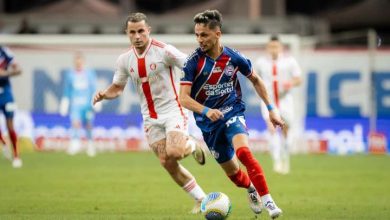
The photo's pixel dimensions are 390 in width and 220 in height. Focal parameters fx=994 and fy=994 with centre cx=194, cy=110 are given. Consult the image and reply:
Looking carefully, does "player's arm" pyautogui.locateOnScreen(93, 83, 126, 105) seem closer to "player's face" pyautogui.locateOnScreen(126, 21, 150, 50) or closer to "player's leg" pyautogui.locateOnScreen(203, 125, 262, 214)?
"player's face" pyautogui.locateOnScreen(126, 21, 150, 50)

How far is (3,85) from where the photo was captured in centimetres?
2081

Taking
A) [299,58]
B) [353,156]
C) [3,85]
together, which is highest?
[3,85]

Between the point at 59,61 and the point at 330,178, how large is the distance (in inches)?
462

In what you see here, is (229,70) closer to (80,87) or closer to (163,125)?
(163,125)

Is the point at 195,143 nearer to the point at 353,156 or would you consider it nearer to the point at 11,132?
the point at 11,132

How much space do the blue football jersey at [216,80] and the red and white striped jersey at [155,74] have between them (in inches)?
43.2

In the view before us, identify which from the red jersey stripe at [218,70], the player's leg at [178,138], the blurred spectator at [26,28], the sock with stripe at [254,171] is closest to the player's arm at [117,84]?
the player's leg at [178,138]

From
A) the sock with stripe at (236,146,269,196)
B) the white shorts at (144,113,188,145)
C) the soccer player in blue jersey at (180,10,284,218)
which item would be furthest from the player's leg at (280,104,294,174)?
the sock with stripe at (236,146,269,196)

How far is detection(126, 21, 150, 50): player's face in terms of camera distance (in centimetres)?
1228

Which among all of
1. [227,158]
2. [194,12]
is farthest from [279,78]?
[194,12]

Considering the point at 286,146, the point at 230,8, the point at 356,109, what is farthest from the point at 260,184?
the point at 230,8

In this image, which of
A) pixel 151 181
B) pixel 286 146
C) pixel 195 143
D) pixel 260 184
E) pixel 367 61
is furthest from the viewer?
pixel 367 61

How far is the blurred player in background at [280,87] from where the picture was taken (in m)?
19.8

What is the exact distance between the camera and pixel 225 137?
11.5 m
